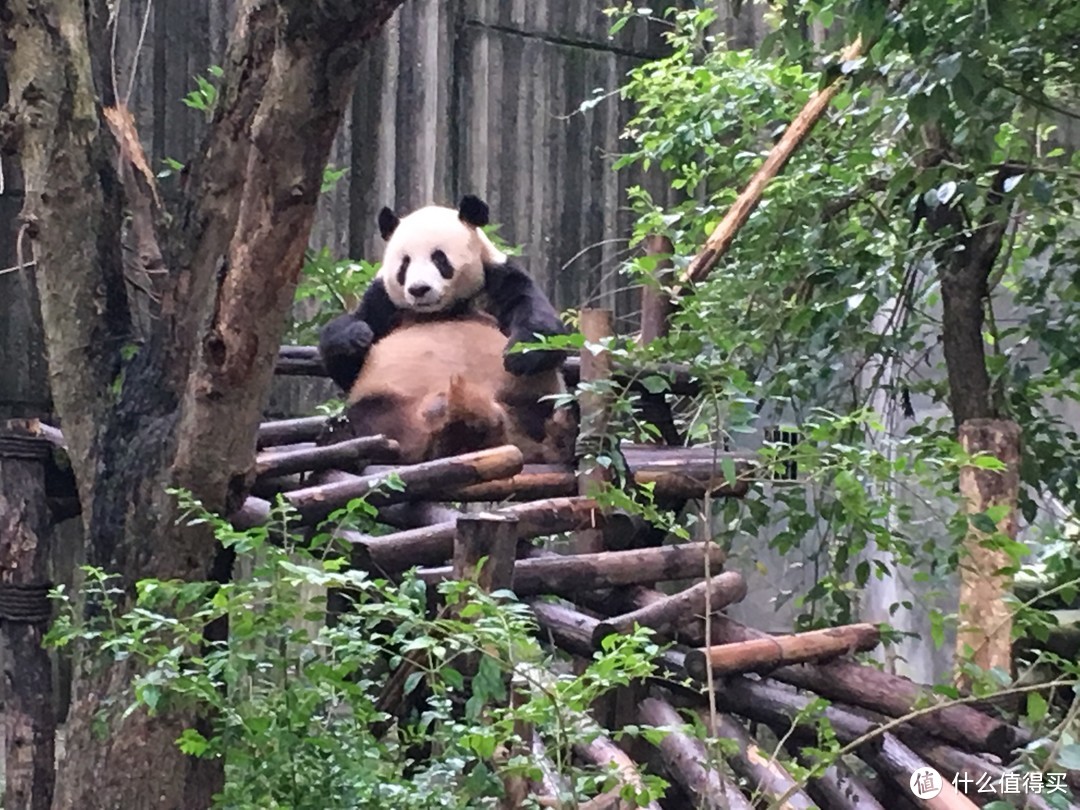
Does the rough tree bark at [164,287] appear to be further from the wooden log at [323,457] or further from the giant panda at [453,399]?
the giant panda at [453,399]

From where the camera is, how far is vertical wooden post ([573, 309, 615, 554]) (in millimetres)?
3039

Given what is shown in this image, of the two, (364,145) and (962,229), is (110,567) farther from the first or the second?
(364,145)

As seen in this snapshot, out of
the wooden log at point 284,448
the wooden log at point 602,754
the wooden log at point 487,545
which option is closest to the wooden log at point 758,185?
the wooden log at point 284,448

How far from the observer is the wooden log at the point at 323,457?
9.74 ft

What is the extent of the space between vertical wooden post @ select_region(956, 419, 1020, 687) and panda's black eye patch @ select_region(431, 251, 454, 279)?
151 cm

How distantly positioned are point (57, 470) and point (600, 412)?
1.57m

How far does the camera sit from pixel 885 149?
3.76 metres

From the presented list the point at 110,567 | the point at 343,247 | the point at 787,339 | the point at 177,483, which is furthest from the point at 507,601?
the point at 343,247

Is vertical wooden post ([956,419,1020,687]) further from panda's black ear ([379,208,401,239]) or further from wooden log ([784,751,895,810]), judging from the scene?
panda's black ear ([379,208,401,239])

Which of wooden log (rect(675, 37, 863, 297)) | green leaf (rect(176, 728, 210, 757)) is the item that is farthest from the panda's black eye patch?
green leaf (rect(176, 728, 210, 757))

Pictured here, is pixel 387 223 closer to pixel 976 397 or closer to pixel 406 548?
pixel 406 548

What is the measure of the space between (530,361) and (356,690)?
147cm

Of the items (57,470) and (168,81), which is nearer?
(57,470)

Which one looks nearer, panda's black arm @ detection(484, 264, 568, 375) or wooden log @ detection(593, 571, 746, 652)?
wooden log @ detection(593, 571, 746, 652)
